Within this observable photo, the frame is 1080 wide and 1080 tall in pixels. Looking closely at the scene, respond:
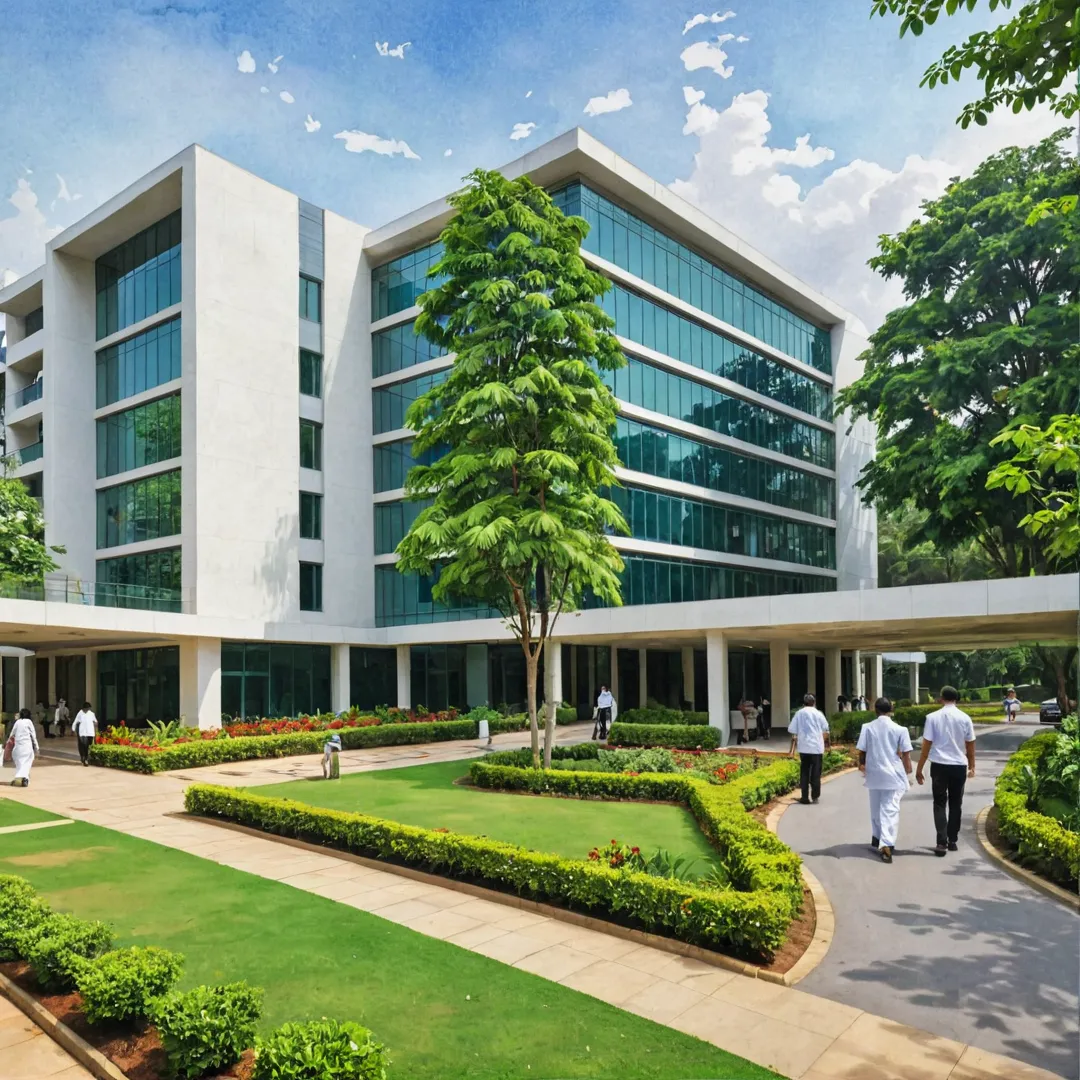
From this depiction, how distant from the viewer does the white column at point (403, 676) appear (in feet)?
116

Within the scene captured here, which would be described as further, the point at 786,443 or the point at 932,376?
the point at 786,443

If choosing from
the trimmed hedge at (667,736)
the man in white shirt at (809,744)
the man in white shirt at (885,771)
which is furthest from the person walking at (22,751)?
the man in white shirt at (885,771)

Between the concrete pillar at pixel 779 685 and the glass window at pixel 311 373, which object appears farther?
the glass window at pixel 311 373

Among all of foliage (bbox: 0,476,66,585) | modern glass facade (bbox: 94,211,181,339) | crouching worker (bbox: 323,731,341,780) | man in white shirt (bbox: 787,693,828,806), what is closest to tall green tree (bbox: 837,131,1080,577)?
man in white shirt (bbox: 787,693,828,806)

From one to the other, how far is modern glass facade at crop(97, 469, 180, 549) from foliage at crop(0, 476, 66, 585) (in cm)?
381

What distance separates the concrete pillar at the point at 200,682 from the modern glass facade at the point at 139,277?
13359mm

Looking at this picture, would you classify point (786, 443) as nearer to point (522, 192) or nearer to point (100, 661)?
point (522, 192)

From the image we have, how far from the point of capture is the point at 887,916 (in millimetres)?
8430

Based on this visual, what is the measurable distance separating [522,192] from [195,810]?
1448 centimetres

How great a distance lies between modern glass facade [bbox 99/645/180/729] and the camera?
3212 centimetres

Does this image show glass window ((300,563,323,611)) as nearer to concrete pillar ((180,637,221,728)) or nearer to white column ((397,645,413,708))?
white column ((397,645,413,708))

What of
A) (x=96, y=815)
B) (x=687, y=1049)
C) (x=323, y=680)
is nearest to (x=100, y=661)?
(x=323, y=680)

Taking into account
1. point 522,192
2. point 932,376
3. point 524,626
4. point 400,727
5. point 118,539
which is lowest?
point 400,727

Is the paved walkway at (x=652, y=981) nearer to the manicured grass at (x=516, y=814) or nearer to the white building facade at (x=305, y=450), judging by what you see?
the manicured grass at (x=516, y=814)
